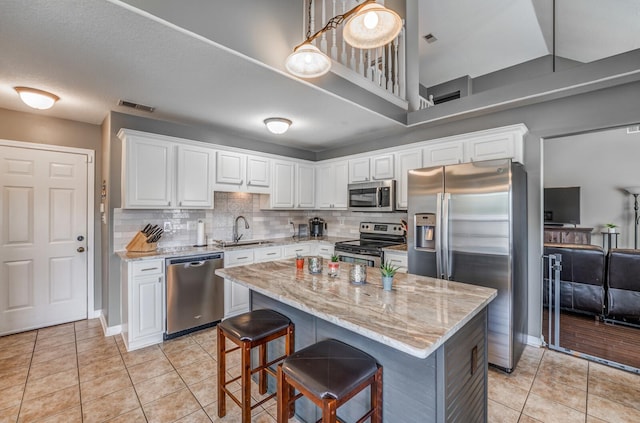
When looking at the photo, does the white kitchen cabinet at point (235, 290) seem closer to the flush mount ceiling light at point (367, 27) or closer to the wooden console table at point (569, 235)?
the flush mount ceiling light at point (367, 27)

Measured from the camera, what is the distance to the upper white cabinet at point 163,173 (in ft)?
10.5

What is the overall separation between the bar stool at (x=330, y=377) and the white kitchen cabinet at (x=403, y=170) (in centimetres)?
274

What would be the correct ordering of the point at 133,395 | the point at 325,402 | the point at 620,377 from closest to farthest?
the point at 325,402, the point at 133,395, the point at 620,377

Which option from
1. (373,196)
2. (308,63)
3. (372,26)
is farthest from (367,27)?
(373,196)

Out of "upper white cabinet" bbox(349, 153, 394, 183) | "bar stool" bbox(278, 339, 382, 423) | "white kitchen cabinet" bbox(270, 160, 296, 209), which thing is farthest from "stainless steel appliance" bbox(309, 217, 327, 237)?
"bar stool" bbox(278, 339, 382, 423)

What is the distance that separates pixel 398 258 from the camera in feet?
11.7

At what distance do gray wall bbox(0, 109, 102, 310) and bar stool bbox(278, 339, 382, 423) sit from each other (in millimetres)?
3648

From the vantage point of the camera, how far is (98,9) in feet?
5.30

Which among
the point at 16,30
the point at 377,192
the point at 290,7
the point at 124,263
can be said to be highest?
the point at 290,7

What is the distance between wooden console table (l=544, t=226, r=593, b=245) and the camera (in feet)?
19.7

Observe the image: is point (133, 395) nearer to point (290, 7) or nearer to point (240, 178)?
point (240, 178)

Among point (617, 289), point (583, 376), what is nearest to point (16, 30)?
point (583, 376)

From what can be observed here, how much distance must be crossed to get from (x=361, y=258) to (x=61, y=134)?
161 inches

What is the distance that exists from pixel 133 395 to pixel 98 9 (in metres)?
2.64
